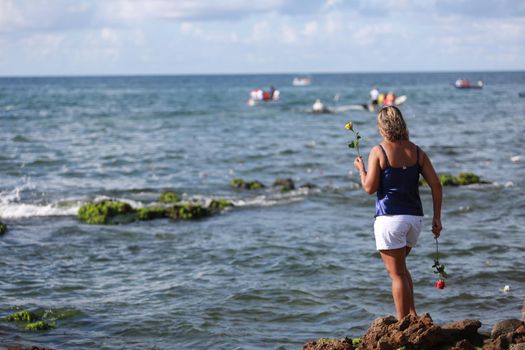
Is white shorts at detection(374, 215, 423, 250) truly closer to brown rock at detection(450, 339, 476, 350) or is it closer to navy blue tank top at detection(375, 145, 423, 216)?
navy blue tank top at detection(375, 145, 423, 216)

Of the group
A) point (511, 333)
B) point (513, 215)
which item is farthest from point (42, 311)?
point (513, 215)

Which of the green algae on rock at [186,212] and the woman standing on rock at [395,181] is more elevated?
the woman standing on rock at [395,181]

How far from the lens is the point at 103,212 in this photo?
53.1 feet

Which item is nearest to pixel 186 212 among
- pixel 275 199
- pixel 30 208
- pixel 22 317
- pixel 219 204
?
pixel 219 204

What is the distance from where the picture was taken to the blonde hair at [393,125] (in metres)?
6.99

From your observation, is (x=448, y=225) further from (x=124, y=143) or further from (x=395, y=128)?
(x=124, y=143)

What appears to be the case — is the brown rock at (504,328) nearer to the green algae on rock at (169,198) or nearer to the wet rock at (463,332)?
the wet rock at (463,332)

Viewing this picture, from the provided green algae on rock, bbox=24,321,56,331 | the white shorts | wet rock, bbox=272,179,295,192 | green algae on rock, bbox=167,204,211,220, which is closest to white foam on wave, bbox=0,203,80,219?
green algae on rock, bbox=167,204,211,220

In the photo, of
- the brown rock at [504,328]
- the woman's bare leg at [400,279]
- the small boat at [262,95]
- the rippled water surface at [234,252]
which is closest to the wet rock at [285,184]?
the rippled water surface at [234,252]

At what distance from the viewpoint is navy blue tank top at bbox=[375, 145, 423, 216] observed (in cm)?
705

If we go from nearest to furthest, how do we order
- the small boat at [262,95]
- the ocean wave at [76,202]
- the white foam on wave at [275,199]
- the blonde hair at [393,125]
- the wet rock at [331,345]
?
the wet rock at [331,345]
the blonde hair at [393,125]
the ocean wave at [76,202]
the white foam on wave at [275,199]
the small boat at [262,95]

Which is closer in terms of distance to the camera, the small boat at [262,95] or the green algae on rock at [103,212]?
the green algae on rock at [103,212]

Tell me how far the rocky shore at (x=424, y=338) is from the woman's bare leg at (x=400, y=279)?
276 millimetres

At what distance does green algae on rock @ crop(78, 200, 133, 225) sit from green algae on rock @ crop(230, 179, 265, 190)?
4.65m
